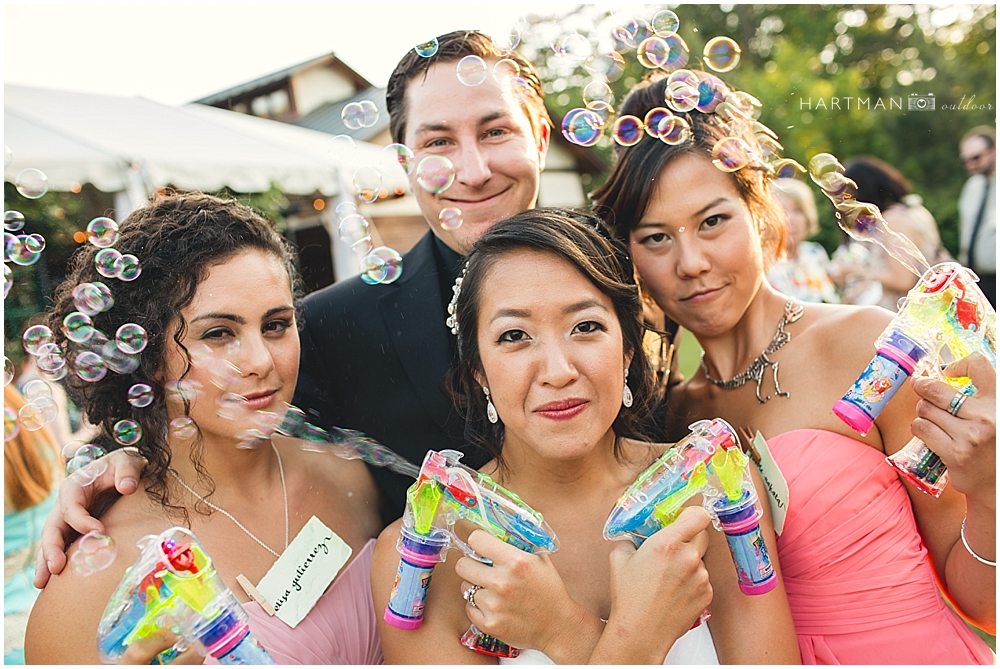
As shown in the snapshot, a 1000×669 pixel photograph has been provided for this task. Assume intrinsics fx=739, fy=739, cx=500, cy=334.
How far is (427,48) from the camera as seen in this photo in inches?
99.8

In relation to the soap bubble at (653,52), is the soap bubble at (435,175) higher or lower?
lower

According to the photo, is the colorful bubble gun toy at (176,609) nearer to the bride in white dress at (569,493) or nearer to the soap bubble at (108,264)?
the bride in white dress at (569,493)

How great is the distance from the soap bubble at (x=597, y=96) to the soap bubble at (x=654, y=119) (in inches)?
11.3

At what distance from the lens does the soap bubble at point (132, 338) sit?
2055 mm

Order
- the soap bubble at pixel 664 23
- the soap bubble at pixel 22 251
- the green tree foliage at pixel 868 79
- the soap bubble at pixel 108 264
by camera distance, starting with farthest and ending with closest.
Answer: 1. the green tree foliage at pixel 868 79
2. the soap bubble at pixel 664 23
3. the soap bubble at pixel 22 251
4. the soap bubble at pixel 108 264

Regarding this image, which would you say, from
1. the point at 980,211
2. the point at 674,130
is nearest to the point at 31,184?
the point at 674,130

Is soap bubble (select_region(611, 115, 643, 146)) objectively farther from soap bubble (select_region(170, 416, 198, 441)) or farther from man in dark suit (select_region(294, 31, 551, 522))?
soap bubble (select_region(170, 416, 198, 441))

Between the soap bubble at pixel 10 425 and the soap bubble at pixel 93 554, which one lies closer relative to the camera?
the soap bubble at pixel 93 554

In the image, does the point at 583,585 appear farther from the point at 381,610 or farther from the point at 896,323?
the point at 896,323

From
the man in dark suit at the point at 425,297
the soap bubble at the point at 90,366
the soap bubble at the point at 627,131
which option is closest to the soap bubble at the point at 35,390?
the soap bubble at the point at 90,366

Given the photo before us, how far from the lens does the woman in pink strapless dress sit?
2113 millimetres

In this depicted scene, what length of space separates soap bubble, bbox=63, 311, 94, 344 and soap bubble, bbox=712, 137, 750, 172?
76.2 inches

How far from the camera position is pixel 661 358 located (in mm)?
2701

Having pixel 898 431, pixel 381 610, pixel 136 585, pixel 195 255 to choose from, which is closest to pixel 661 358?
pixel 898 431
